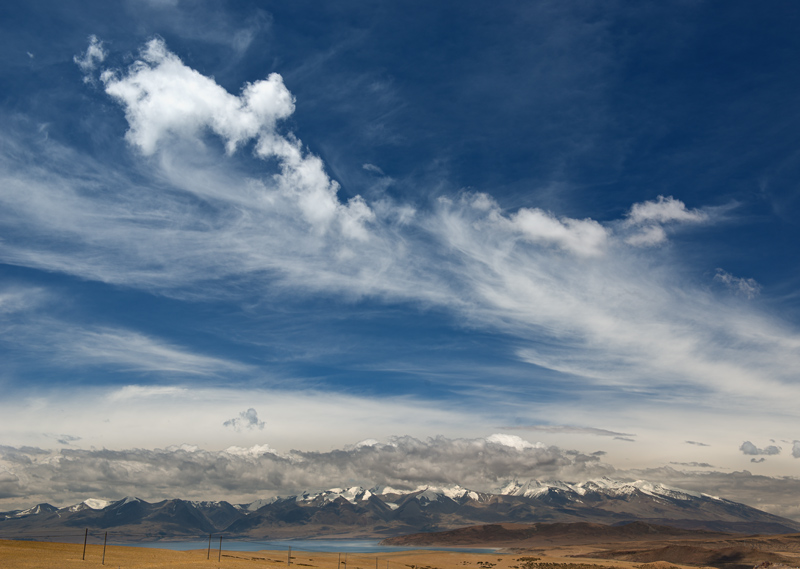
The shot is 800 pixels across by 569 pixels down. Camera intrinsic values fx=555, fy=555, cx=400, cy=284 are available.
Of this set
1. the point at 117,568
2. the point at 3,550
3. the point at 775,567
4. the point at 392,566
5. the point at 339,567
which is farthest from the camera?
the point at 392,566

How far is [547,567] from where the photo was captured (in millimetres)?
185375

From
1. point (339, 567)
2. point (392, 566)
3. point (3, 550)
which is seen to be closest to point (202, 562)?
point (3, 550)

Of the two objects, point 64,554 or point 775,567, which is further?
point 775,567

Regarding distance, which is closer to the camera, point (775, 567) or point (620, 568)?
point (775, 567)

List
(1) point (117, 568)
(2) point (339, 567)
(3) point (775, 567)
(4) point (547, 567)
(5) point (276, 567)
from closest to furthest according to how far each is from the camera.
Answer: (1) point (117, 568) < (5) point (276, 567) < (2) point (339, 567) < (3) point (775, 567) < (4) point (547, 567)

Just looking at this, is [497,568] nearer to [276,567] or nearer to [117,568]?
[276,567]

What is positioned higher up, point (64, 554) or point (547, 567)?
point (64, 554)

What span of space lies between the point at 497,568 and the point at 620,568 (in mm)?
43768

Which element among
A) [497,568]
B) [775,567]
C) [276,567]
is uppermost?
[276,567]

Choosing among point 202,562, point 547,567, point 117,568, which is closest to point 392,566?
point 547,567

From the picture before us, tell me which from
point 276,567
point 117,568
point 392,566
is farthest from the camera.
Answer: point 392,566

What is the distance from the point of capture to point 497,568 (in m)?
194

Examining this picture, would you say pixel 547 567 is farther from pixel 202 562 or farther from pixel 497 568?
pixel 202 562

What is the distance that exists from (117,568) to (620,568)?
174 meters
